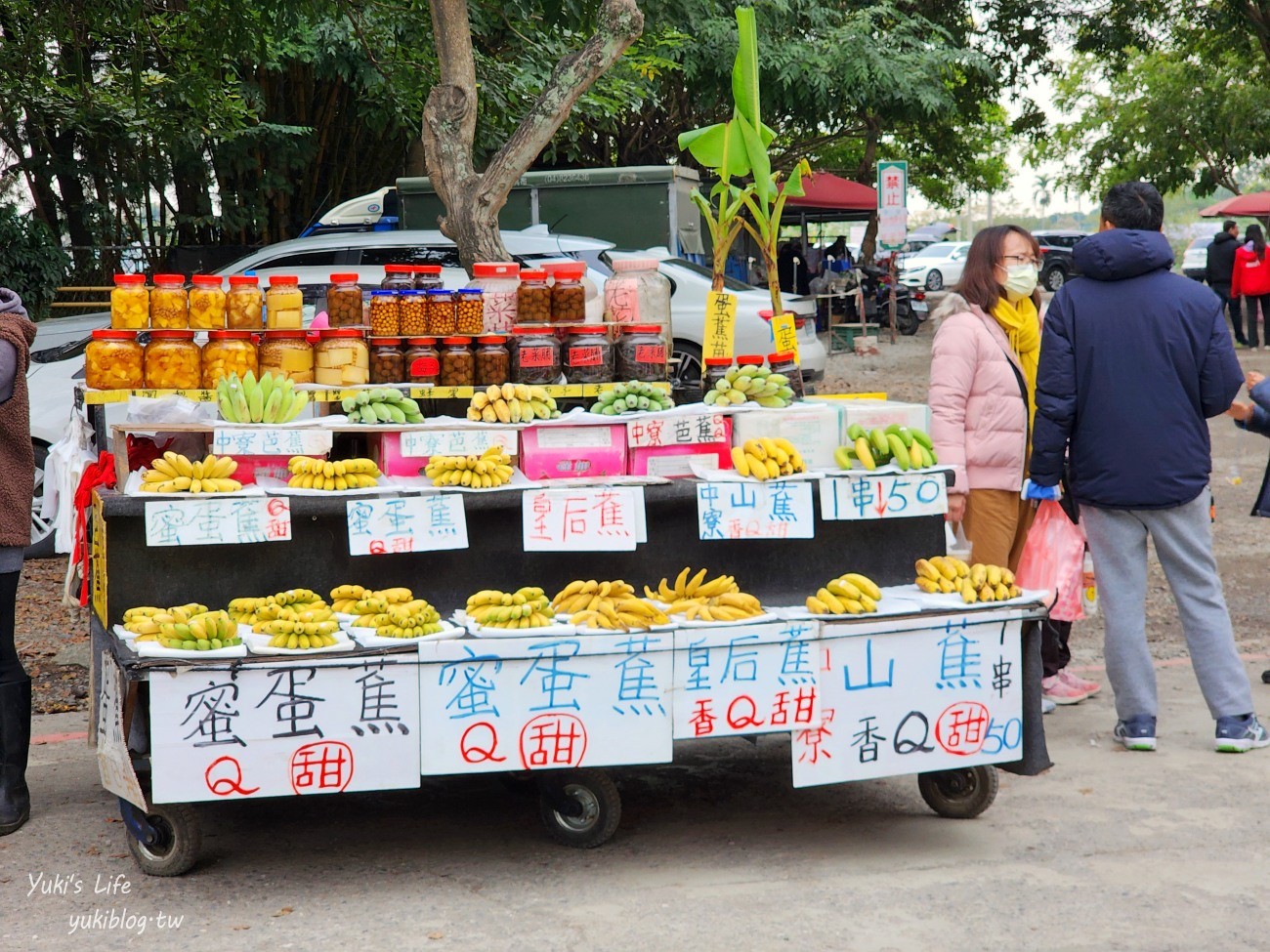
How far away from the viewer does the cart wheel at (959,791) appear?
4.51 m

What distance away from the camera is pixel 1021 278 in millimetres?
5301

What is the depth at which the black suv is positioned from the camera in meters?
31.6

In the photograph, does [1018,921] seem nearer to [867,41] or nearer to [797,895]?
[797,895]

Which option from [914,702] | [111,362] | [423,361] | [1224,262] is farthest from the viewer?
[1224,262]

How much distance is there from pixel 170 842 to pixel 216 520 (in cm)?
98

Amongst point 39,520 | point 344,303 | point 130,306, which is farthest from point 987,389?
point 39,520

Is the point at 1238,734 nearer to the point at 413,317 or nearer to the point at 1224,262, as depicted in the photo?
the point at 413,317

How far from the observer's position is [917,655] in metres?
4.25

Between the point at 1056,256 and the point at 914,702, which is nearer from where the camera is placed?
the point at 914,702

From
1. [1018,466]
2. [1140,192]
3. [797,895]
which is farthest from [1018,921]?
[1140,192]

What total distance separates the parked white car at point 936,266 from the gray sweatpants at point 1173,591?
30.9 m

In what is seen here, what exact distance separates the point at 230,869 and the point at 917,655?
87.8 inches

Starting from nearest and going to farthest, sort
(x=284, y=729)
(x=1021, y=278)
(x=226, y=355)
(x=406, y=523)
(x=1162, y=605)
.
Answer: (x=284, y=729) < (x=406, y=523) < (x=226, y=355) < (x=1021, y=278) < (x=1162, y=605)

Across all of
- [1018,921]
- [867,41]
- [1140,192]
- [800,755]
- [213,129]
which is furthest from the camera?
[867,41]
